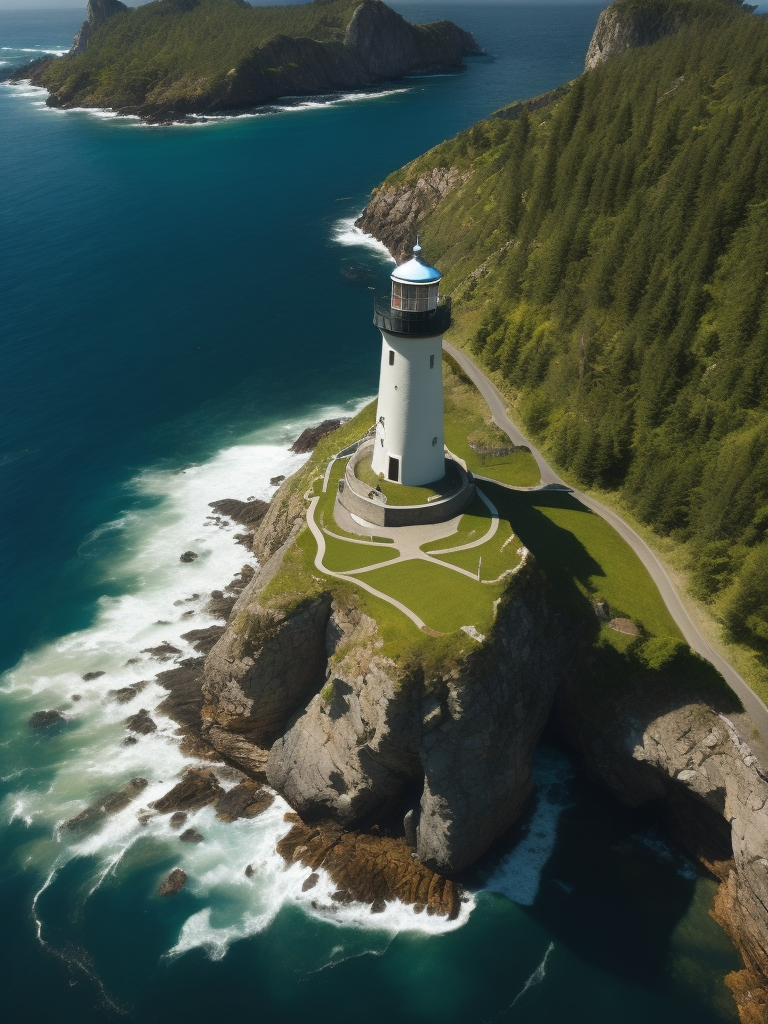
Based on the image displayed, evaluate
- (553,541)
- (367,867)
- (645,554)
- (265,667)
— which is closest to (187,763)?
(265,667)

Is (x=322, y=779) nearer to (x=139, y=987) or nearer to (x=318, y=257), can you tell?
(x=139, y=987)

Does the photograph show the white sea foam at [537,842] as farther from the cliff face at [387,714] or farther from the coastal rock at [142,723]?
the coastal rock at [142,723]

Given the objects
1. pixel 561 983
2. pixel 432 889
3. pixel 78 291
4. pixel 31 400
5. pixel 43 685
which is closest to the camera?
pixel 561 983

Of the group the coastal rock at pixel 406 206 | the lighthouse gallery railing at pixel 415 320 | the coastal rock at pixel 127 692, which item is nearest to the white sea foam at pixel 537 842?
the coastal rock at pixel 127 692

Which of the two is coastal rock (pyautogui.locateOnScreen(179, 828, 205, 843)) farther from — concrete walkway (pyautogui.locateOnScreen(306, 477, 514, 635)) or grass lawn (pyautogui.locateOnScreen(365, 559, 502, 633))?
grass lawn (pyautogui.locateOnScreen(365, 559, 502, 633))

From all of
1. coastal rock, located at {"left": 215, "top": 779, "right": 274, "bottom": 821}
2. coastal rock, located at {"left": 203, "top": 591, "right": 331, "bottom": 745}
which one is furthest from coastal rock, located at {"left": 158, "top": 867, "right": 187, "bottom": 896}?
coastal rock, located at {"left": 203, "top": 591, "right": 331, "bottom": 745}

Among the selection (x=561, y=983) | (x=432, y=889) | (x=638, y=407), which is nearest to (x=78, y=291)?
(x=638, y=407)

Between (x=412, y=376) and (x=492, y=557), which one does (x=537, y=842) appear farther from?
(x=412, y=376)
